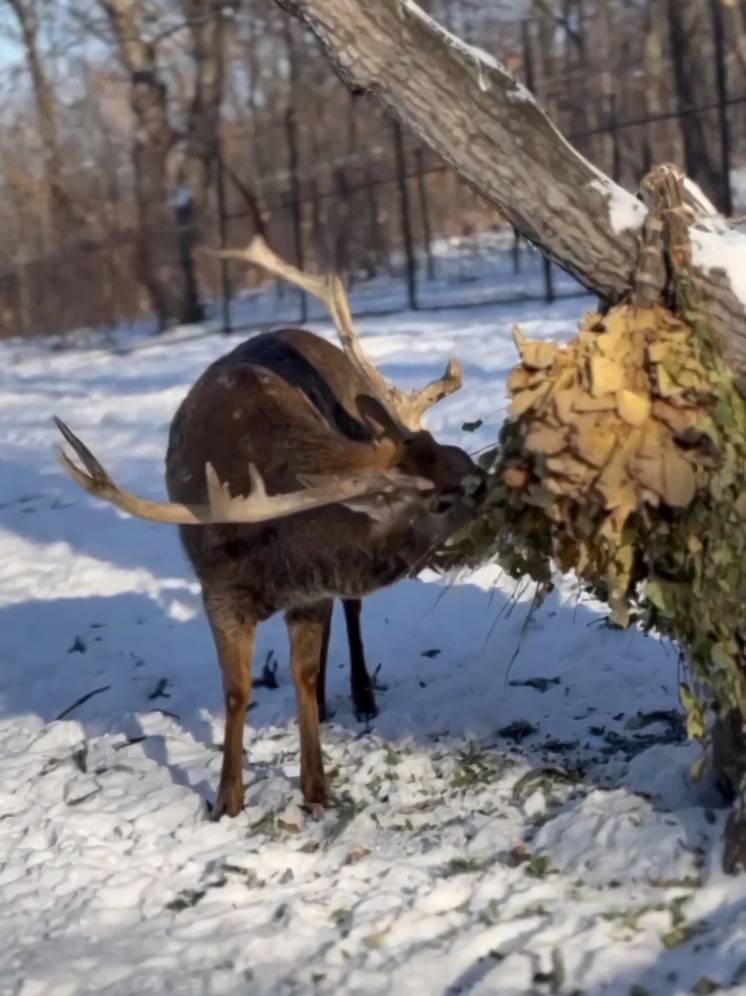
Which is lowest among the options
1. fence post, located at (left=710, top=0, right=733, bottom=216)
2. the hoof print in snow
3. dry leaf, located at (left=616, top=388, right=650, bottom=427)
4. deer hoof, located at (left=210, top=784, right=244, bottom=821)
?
deer hoof, located at (left=210, top=784, right=244, bottom=821)

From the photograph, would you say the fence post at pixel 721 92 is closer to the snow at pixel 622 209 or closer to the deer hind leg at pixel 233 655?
the deer hind leg at pixel 233 655

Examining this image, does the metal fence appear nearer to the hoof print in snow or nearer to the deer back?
the deer back

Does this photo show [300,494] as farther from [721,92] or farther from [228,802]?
[721,92]

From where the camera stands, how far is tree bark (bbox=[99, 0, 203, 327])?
21.1 metres

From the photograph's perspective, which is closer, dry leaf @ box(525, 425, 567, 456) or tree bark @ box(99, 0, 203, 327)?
dry leaf @ box(525, 425, 567, 456)

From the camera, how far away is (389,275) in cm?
2227

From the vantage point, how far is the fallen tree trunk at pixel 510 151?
410cm

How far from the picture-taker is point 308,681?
5812 mm

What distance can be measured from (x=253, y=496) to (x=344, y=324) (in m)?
0.65

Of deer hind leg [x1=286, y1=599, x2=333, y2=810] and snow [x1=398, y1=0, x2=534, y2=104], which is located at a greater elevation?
snow [x1=398, y1=0, x2=534, y2=104]

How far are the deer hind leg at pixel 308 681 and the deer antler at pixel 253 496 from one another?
107 centimetres

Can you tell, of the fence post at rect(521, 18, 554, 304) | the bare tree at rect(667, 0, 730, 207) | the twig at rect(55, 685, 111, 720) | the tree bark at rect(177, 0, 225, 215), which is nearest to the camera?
the twig at rect(55, 685, 111, 720)

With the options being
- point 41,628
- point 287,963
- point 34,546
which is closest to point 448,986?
point 287,963

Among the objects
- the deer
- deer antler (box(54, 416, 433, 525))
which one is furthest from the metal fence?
deer antler (box(54, 416, 433, 525))
